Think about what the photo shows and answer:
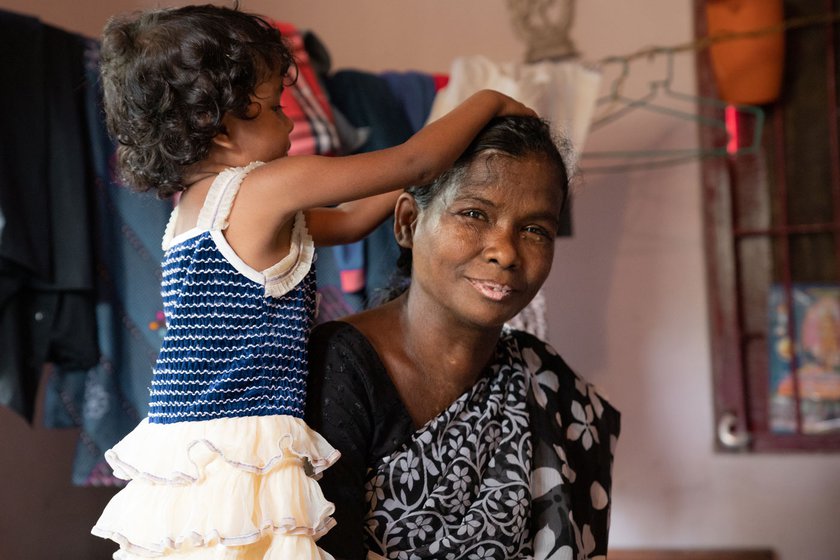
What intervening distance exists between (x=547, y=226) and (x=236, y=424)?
1.50ft

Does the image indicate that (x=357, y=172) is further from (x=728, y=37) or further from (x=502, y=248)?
(x=728, y=37)

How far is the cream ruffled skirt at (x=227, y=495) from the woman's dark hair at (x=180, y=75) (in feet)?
1.17

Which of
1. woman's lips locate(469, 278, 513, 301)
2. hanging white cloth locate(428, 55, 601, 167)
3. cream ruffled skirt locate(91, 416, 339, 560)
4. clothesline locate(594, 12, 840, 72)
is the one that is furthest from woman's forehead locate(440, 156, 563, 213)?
clothesline locate(594, 12, 840, 72)

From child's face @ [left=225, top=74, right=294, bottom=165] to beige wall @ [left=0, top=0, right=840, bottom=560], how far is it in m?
1.98

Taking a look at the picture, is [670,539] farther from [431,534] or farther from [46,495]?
[431,534]

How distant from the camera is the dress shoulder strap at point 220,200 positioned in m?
1.22

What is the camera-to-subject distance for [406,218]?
1.35m

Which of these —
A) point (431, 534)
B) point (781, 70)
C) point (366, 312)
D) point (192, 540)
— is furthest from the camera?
point (781, 70)

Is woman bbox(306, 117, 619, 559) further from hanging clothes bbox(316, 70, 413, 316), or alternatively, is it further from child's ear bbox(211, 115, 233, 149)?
hanging clothes bbox(316, 70, 413, 316)

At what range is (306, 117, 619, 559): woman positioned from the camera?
3.99 ft

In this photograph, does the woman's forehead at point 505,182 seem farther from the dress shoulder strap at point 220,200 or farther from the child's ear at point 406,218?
the dress shoulder strap at point 220,200

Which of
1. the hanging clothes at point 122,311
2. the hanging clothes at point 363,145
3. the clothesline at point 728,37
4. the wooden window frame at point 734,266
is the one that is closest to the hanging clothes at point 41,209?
the hanging clothes at point 122,311

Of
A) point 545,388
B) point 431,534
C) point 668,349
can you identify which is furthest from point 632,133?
point 431,534

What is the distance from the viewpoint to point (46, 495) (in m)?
2.62
